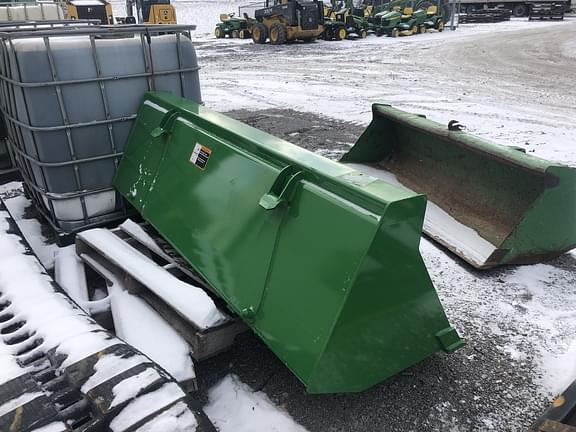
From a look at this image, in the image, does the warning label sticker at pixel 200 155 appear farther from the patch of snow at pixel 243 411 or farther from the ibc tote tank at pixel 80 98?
the patch of snow at pixel 243 411

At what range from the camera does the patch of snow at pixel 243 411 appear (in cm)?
221

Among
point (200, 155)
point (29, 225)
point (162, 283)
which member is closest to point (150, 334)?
point (162, 283)

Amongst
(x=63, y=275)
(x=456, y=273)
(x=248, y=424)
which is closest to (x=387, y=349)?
(x=248, y=424)

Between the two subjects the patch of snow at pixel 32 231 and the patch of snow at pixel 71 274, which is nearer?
the patch of snow at pixel 71 274

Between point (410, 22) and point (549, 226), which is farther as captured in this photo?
point (410, 22)

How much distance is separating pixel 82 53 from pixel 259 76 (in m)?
9.04

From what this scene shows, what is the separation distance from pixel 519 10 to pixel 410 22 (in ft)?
51.4

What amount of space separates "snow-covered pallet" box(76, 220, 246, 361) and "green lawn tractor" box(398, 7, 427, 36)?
835 inches

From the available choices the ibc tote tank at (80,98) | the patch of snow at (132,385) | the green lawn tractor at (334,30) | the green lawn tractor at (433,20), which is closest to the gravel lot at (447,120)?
the patch of snow at (132,385)

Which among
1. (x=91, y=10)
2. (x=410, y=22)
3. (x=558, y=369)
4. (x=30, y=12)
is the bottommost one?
(x=558, y=369)

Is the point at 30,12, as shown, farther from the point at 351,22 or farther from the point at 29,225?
the point at 351,22

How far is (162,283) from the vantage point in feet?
8.65

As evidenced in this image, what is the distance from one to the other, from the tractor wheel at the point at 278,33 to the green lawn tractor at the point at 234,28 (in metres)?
2.76

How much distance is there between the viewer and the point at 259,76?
39.2 feet
